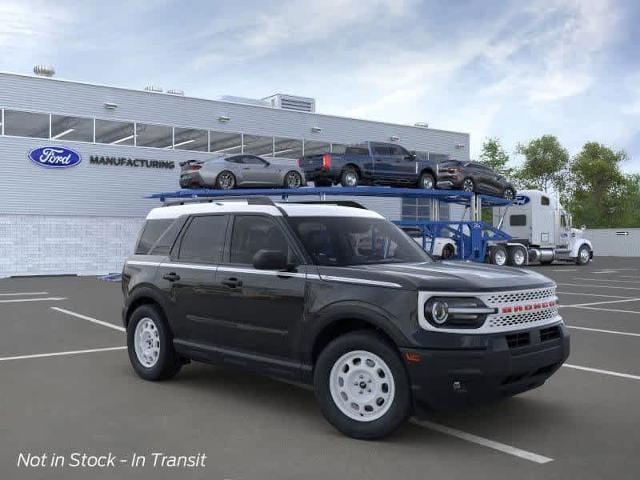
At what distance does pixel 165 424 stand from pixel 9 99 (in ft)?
83.6

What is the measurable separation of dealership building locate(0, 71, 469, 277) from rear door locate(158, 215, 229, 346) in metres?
23.4

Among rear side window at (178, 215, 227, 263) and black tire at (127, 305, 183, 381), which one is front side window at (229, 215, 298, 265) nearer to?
rear side window at (178, 215, 227, 263)

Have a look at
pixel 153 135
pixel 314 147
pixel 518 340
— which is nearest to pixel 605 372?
pixel 518 340

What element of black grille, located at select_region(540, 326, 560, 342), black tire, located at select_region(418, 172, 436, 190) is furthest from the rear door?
black tire, located at select_region(418, 172, 436, 190)

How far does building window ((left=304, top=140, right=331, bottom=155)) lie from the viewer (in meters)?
35.7

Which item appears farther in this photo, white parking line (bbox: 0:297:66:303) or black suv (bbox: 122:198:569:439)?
white parking line (bbox: 0:297:66:303)

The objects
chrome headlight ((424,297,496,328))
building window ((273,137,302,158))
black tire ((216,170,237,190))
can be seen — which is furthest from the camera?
building window ((273,137,302,158))

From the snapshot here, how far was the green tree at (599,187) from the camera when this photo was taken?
7169 centimetres

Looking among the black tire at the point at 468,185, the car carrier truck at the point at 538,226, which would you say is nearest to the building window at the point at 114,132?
the black tire at the point at 468,185

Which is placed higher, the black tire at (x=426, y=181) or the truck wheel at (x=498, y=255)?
the black tire at (x=426, y=181)

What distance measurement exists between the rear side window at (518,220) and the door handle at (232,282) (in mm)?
28989

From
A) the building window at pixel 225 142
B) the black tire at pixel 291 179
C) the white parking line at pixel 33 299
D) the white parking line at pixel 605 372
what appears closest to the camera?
the white parking line at pixel 605 372

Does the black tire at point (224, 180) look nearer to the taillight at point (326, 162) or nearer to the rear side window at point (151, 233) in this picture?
the taillight at point (326, 162)

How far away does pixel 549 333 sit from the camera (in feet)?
17.9
